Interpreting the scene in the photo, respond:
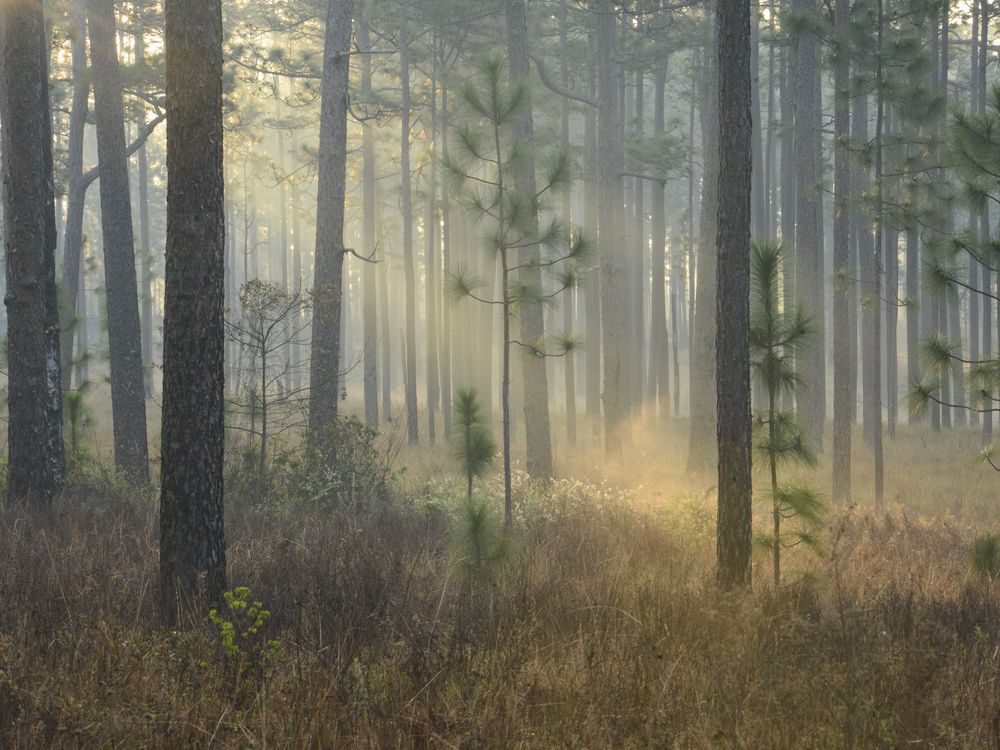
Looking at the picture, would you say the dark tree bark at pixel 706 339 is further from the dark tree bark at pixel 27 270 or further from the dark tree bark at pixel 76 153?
the dark tree bark at pixel 76 153

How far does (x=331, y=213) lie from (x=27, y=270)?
450 centimetres

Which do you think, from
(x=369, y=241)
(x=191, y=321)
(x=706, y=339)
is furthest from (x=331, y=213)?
(x=369, y=241)

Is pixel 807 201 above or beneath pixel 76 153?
beneath

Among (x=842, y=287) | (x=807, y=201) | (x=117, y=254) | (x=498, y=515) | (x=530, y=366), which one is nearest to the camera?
(x=498, y=515)

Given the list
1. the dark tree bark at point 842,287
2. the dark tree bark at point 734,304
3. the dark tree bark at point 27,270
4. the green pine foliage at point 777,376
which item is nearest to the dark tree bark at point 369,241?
the dark tree bark at point 842,287

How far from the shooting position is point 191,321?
5.34 meters

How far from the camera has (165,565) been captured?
17.8 ft

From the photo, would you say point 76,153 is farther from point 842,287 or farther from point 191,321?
point 191,321

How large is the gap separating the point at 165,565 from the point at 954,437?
69.7 ft

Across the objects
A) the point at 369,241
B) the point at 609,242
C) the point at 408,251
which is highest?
the point at 369,241

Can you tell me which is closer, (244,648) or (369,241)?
(244,648)

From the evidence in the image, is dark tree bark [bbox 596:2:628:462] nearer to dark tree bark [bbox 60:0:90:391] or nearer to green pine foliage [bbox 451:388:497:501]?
green pine foliage [bbox 451:388:497:501]

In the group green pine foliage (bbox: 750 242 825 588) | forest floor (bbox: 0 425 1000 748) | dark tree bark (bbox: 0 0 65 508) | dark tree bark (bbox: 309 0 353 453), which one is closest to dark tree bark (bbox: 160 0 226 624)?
forest floor (bbox: 0 425 1000 748)

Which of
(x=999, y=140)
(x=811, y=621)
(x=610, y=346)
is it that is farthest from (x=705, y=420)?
(x=811, y=621)
